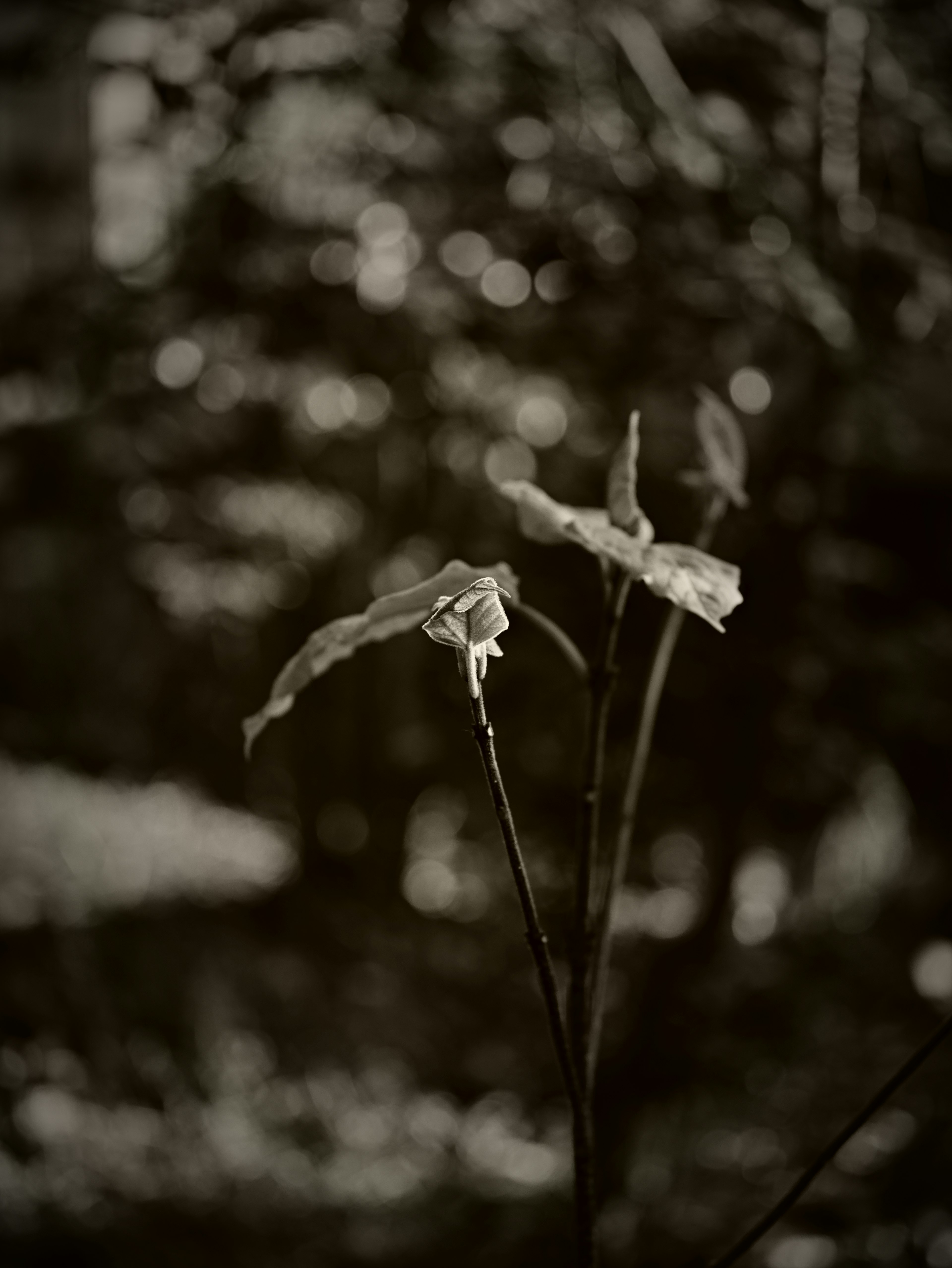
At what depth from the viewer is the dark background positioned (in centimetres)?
92

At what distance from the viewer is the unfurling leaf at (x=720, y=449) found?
0.50 metres

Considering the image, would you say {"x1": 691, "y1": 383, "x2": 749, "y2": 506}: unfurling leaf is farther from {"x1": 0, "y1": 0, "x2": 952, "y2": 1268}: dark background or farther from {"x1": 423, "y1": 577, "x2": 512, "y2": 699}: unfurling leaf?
{"x1": 0, "y1": 0, "x2": 952, "y2": 1268}: dark background

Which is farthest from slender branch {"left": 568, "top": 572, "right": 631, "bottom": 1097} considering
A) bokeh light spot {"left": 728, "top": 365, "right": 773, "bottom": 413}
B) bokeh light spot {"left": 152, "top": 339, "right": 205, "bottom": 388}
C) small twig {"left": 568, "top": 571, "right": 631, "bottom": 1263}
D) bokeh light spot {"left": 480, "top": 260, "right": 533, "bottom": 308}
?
bokeh light spot {"left": 152, "top": 339, "right": 205, "bottom": 388}

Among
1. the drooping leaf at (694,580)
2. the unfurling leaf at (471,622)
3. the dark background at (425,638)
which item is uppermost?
A: the drooping leaf at (694,580)

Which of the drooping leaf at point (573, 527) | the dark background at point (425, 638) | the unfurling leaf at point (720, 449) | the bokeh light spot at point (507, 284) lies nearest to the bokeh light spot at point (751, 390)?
the dark background at point (425, 638)

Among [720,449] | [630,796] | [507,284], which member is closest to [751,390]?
[507,284]

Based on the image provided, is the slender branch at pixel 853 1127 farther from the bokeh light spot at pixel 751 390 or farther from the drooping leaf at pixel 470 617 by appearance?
the bokeh light spot at pixel 751 390

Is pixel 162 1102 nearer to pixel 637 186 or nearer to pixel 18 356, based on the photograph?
pixel 18 356

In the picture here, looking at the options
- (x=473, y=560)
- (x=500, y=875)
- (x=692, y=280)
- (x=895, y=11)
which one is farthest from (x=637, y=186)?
(x=500, y=875)

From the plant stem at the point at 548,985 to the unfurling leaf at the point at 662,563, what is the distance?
0.32ft

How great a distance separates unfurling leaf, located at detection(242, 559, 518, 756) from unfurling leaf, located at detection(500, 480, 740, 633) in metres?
0.04

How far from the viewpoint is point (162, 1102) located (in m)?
1.02

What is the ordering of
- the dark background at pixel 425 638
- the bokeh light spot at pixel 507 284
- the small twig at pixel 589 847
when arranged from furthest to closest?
the bokeh light spot at pixel 507 284 → the dark background at pixel 425 638 → the small twig at pixel 589 847

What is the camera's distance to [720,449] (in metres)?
0.51
